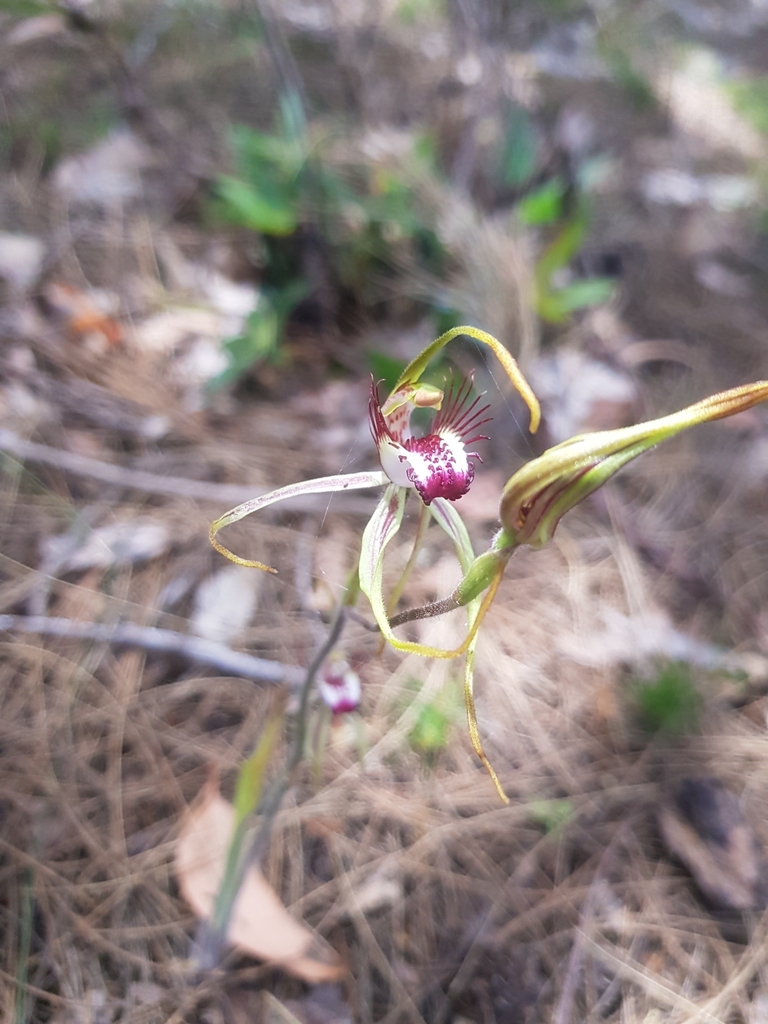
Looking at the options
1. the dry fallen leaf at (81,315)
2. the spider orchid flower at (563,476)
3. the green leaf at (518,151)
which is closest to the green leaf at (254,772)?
the spider orchid flower at (563,476)

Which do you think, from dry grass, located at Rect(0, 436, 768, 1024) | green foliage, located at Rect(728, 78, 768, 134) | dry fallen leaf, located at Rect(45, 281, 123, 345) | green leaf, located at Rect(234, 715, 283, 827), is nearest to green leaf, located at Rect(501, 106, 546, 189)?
dry fallen leaf, located at Rect(45, 281, 123, 345)

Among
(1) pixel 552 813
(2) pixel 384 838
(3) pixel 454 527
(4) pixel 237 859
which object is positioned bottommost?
(1) pixel 552 813

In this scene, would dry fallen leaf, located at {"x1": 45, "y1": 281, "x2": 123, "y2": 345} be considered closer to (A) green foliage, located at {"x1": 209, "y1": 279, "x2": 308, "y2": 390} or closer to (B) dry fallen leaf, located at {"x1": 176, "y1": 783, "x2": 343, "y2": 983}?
(A) green foliage, located at {"x1": 209, "y1": 279, "x2": 308, "y2": 390}

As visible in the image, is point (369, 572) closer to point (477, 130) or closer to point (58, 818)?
point (58, 818)

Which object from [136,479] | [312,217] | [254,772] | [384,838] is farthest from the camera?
[312,217]

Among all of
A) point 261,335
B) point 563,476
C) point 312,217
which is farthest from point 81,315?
point 563,476

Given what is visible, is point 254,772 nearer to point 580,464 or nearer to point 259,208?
point 580,464

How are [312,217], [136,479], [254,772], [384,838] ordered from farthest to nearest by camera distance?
[312,217] < [136,479] < [384,838] < [254,772]
